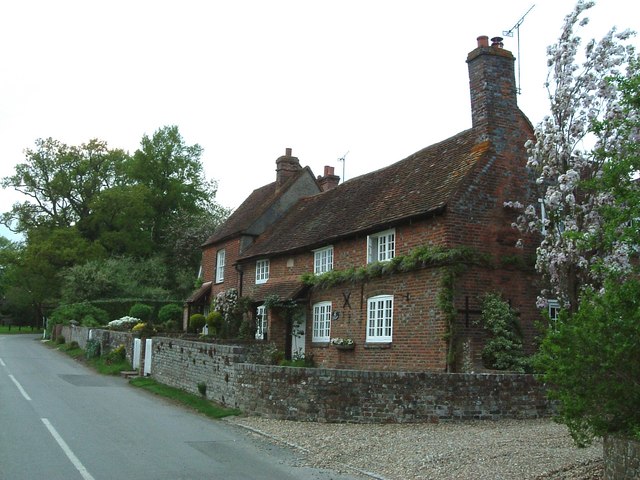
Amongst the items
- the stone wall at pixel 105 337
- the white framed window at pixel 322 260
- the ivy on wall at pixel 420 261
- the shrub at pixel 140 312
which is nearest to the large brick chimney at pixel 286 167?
the white framed window at pixel 322 260

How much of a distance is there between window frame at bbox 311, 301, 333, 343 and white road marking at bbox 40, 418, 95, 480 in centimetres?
1172

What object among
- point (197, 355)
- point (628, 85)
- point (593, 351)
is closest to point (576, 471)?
point (593, 351)

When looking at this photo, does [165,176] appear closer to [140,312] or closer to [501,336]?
[140,312]

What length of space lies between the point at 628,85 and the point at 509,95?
11.0 meters

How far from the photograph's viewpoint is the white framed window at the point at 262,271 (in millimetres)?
28444

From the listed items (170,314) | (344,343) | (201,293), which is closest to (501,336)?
(344,343)

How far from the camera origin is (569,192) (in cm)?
1561

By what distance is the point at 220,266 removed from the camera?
34.4m

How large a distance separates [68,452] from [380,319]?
11659 mm

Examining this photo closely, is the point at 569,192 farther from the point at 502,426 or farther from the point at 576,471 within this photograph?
the point at 576,471

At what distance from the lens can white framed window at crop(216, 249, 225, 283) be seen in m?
33.9

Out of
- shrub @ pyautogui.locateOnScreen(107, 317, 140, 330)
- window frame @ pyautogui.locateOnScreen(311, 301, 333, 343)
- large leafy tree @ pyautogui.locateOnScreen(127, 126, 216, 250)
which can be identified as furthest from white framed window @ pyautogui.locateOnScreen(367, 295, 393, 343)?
large leafy tree @ pyautogui.locateOnScreen(127, 126, 216, 250)

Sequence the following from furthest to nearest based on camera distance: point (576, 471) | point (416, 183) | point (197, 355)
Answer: point (416, 183), point (197, 355), point (576, 471)

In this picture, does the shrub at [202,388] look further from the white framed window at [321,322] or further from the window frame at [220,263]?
the window frame at [220,263]
